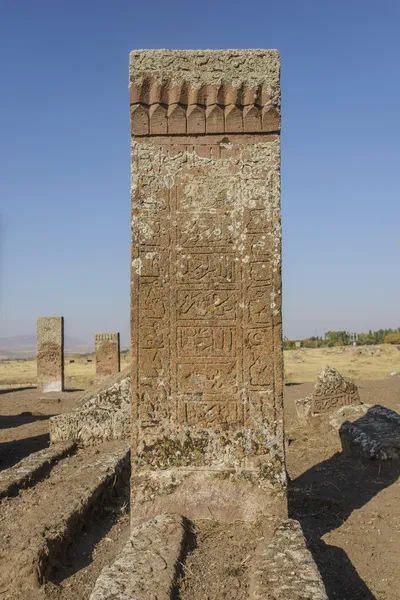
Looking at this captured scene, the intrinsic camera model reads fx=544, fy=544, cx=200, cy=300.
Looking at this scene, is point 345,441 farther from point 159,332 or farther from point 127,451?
point 159,332

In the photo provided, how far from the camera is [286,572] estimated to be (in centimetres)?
298

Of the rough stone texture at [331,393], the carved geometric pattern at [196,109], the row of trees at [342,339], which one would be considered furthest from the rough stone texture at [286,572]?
the row of trees at [342,339]

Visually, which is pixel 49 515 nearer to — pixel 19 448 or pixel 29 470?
pixel 29 470

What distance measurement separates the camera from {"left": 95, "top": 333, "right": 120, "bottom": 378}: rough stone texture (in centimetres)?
1856

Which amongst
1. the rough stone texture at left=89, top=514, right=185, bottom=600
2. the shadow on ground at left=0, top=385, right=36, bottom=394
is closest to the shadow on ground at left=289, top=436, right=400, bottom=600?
the rough stone texture at left=89, top=514, right=185, bottom=600

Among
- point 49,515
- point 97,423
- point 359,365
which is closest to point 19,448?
point 97,423

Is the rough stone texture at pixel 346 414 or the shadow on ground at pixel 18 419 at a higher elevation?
the rough stone texture at pixel 346 414

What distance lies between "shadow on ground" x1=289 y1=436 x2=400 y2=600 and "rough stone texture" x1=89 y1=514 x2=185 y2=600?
39.9 inches

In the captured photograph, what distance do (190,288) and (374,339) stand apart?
47.0 meters

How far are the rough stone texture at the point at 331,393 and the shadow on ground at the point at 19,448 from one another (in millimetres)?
4711

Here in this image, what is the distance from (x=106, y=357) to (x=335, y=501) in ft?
46.5

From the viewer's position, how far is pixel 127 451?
652 centimetres

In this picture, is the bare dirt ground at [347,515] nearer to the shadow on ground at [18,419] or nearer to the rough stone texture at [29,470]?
the rough stone texture at [29,470]

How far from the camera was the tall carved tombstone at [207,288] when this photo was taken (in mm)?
4145
